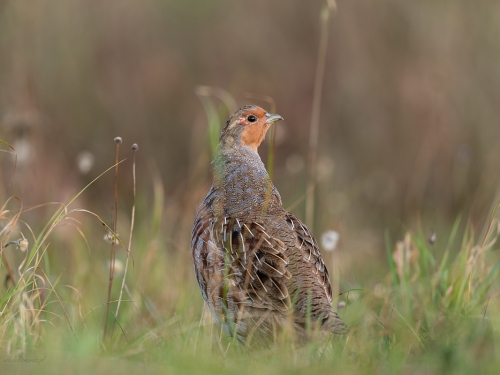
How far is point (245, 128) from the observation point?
487cm

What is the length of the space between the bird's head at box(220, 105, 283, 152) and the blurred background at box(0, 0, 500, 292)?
2.28 m

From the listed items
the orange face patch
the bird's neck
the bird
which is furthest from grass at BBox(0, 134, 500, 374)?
the orange face patch

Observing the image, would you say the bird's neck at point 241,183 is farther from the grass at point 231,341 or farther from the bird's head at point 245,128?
the grass at point 231,341

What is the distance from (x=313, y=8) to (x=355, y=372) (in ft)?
27.2

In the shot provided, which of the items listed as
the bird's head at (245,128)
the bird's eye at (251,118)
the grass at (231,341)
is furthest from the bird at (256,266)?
the bird's eye at (251,118)

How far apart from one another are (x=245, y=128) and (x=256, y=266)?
1.41m

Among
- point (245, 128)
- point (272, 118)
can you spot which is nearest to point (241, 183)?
point (245, 128)

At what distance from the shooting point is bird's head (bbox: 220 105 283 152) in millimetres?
4848

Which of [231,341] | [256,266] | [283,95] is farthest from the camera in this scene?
[283,95]

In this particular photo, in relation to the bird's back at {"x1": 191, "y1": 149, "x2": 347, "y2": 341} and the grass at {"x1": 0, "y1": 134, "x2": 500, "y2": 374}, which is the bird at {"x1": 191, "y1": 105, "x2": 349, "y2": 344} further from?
the grass at {"x1": 0, "y1": 134, "x2": 500, "y2": 374}

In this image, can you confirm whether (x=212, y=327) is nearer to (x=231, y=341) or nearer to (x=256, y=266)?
(x=231, y=341)

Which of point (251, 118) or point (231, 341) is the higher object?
point (251, 118)

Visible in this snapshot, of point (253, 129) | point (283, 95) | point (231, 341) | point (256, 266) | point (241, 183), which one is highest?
point (283, 95)

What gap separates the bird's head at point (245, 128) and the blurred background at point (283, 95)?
2.28m
